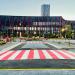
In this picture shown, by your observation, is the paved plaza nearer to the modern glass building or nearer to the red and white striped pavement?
the red and white striped pavement

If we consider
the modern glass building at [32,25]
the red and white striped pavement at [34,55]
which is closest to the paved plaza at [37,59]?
the red and white striped pavement at [34,55]

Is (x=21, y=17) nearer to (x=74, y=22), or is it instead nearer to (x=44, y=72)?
(x=74, y=22)

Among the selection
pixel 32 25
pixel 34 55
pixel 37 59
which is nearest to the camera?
pixel 37 59

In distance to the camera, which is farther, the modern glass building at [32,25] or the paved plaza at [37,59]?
the modern glass building at [32,25]

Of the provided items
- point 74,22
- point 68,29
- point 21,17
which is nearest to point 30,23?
point 21,17

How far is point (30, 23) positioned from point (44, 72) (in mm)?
132575

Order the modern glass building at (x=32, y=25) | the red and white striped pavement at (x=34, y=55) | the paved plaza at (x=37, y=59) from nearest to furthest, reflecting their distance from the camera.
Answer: the paved plaza at (x=37, y=59) → the red and white striped pavement at (x=34, y=55) → the modern glass building at (x=32, y=25)

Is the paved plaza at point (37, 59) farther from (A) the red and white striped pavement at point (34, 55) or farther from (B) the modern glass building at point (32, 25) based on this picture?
(B) the modern glass building at point (32, 25)

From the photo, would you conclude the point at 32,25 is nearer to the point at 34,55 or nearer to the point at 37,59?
the point at 34,55

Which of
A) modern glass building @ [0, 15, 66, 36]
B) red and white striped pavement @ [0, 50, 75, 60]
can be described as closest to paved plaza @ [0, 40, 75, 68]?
red and white striped pavement @ [0, 50, 75, 60]

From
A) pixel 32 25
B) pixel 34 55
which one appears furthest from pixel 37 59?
pixel 32 25

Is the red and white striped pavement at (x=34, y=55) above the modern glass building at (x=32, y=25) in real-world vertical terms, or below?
below

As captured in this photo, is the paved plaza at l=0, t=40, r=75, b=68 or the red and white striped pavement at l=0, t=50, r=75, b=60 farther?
the red and white striped pavement at l=0, t=50, r=75, b=60

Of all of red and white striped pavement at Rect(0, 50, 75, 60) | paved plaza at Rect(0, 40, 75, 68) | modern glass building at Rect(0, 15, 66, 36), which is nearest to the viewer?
paved plaza at Rect(0, 40, 75, 68)
